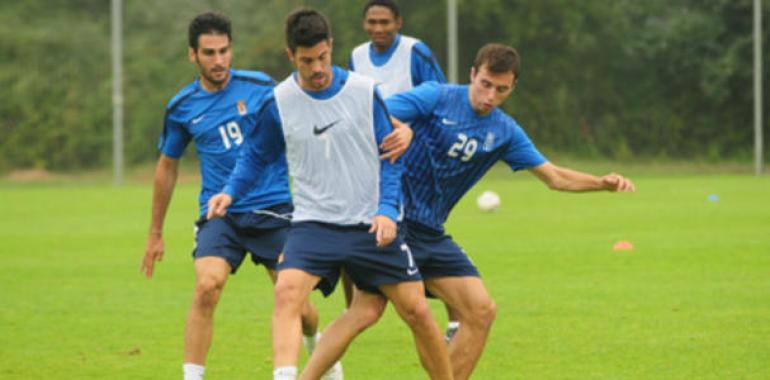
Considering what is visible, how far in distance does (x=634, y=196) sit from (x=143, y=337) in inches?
569

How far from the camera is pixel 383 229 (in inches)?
226

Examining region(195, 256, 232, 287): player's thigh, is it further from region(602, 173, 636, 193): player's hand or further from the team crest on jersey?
region(602, 173, 636, 193): player's hand

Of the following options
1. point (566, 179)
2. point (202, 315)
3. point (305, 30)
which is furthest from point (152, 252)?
point (566, 179)

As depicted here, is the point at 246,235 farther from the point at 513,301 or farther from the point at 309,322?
the point at 513,301

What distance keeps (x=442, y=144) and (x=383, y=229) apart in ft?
2.84

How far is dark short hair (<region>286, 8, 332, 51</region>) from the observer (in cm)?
571

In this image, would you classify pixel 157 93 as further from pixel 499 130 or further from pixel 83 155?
pixel 499 130

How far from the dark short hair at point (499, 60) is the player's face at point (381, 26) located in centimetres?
282

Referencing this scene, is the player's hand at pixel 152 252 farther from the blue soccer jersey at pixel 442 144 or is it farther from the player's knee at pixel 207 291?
the blue soccer jersey at pixel 442 144

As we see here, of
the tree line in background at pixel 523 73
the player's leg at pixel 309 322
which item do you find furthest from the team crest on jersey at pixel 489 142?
the tree line in background at pixel 523 73

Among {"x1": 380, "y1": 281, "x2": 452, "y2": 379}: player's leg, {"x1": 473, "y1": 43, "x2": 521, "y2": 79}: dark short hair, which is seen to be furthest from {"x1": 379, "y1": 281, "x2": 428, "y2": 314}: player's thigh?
{"x1": 473, "y1": 43, "x2": 521, "y2": 79}: dark short hair

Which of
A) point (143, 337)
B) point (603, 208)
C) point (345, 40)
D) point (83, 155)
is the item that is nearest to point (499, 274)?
point (143, 337)

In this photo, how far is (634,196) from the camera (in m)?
22.2

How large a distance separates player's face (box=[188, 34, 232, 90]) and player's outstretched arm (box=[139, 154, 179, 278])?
0.48 metres
